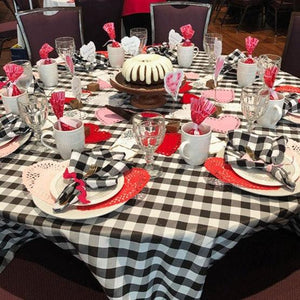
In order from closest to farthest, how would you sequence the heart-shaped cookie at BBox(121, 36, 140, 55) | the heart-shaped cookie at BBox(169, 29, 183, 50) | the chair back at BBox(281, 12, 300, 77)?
the heart-shaped cookie at BBox(121, 36, 140, 55) → the heart-shaped cookie at BBox(169, 29, 183, 50) → the chair back at BBox(281, 12, 300, 77)

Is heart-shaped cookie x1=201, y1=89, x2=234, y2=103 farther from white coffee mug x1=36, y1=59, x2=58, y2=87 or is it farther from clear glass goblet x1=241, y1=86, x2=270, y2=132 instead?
white coffee mug x1=36, y1=59, x2=58, y2=87

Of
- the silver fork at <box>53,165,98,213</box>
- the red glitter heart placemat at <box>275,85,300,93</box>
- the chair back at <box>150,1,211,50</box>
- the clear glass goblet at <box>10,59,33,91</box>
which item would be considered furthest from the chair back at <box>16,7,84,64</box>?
the silver fork at <box>53,165,98,213</box>

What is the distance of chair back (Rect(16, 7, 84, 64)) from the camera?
220 centimetres

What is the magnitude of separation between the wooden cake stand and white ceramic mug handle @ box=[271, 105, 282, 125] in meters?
0.39

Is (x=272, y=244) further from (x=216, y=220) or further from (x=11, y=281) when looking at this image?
(x=11, y=281)

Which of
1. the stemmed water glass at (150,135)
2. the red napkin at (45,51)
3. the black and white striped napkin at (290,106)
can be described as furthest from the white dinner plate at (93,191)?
the red napkin at (45,51)

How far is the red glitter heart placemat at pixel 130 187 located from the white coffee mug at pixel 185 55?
97 cm

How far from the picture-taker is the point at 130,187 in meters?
0.95

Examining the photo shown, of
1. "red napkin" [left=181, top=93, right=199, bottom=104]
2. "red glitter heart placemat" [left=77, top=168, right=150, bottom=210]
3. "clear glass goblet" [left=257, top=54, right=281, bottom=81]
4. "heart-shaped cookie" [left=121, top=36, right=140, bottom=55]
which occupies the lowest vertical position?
"red napkin" [left=181, top=93, right=199, bottom=104]

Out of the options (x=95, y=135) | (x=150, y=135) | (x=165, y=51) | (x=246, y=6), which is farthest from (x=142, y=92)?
(x=246, y=6)

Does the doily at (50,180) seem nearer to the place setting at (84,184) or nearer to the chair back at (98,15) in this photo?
the place setting at (84,184)

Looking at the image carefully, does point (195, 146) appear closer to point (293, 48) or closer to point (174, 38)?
point (174, 38)

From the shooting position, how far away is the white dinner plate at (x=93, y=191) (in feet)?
2.97

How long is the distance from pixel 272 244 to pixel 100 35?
7.93ft
